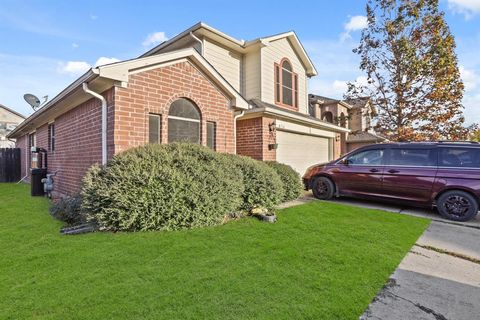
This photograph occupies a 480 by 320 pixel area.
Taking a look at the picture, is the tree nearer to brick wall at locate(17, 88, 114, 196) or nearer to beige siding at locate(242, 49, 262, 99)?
beige siding at locate(242, 49, 262, 99)

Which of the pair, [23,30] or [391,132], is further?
[391,132]

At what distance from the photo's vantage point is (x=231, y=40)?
10352 mm

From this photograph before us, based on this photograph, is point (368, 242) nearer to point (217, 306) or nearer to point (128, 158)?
point (217, 306)

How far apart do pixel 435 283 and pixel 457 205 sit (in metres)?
4.29

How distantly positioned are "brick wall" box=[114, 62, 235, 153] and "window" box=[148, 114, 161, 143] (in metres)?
0.10

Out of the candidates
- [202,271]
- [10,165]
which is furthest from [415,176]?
[10,165]

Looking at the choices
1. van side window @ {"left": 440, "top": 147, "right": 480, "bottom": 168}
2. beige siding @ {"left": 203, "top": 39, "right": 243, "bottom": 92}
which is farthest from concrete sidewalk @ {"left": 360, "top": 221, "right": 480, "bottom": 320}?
beige siding @ {"left": 203, "top": 39, "right": 243, "bottom": 92}

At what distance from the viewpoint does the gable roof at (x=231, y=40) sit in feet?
30.9

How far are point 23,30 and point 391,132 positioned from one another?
17317 mm

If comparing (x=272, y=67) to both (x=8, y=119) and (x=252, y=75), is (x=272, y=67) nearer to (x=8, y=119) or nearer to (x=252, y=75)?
(x=252, y=75)

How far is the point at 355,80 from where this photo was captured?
47.2 feet

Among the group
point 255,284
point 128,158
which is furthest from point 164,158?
point 255,284

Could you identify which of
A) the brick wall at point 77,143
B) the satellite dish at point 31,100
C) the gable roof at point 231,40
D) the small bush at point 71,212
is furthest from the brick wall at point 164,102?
the satellite dish at point 31,100

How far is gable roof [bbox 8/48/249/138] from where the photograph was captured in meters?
5.62
